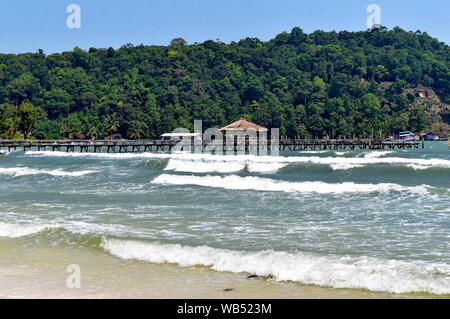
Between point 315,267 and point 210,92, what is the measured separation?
6266 inches

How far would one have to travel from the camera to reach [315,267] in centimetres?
1048

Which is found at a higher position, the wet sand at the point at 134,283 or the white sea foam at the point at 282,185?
the white sea foam at the point at 282,185

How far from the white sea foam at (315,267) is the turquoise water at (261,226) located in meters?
0.02

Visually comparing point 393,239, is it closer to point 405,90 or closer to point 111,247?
point 111,247

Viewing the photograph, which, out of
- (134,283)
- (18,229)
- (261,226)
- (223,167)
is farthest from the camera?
(223,167)

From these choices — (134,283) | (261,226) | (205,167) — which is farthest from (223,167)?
(134,283)

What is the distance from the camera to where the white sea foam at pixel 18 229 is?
14898 mm

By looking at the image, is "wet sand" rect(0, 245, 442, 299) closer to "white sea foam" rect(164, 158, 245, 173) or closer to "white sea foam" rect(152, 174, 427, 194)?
"white sea foam" rect(152, 174, 427, 194)

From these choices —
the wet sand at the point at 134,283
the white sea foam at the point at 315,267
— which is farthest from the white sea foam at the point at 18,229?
the white sea foam at the point at 315,267

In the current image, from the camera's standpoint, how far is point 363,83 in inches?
7638

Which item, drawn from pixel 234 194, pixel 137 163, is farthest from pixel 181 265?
pixel 137 163

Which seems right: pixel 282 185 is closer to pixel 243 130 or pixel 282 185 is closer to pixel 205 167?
pixel 205 167

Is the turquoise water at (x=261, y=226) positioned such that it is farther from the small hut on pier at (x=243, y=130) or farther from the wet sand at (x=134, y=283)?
the small hut on pier at (x=243, y=130)

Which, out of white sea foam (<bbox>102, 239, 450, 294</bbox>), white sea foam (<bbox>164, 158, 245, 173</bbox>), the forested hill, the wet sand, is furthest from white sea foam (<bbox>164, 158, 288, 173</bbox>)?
the forested hill
